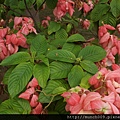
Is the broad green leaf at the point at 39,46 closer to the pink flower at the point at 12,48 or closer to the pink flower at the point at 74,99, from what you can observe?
the pink flower at the point at 12,48

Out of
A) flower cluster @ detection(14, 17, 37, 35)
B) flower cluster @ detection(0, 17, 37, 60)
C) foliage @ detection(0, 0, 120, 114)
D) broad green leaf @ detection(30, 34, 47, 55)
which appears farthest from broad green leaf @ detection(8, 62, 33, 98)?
flower cluster @ detection(14, 17, 37, 35)

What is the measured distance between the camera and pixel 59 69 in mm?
927

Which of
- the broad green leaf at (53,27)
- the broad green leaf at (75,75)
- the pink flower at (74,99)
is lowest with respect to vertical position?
the broad green leaf at (53,27)

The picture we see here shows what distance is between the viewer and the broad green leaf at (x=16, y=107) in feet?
2.92

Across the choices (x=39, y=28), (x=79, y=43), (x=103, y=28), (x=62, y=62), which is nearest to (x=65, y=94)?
(x=62, y=62)

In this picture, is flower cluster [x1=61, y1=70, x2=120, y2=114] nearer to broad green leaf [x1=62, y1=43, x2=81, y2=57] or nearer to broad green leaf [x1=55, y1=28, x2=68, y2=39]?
broad green leaf [x1=62, y1=43, x2=81, y2=57]

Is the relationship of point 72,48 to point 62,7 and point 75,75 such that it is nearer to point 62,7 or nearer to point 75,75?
point 75,75

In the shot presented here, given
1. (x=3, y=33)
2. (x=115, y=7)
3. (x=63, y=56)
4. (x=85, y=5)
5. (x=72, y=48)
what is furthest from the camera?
(x=85, y=5)

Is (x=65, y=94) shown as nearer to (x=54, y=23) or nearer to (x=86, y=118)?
(x=86, y=118)

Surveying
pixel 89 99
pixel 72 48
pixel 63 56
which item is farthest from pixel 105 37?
pixel 89 99

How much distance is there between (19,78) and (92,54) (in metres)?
0.26

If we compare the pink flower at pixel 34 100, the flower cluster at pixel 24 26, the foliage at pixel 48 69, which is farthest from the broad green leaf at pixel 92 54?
the flower cluster at pixel 24 26

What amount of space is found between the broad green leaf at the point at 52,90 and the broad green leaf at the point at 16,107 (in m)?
0.05

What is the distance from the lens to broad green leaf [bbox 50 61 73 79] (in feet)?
3.02
